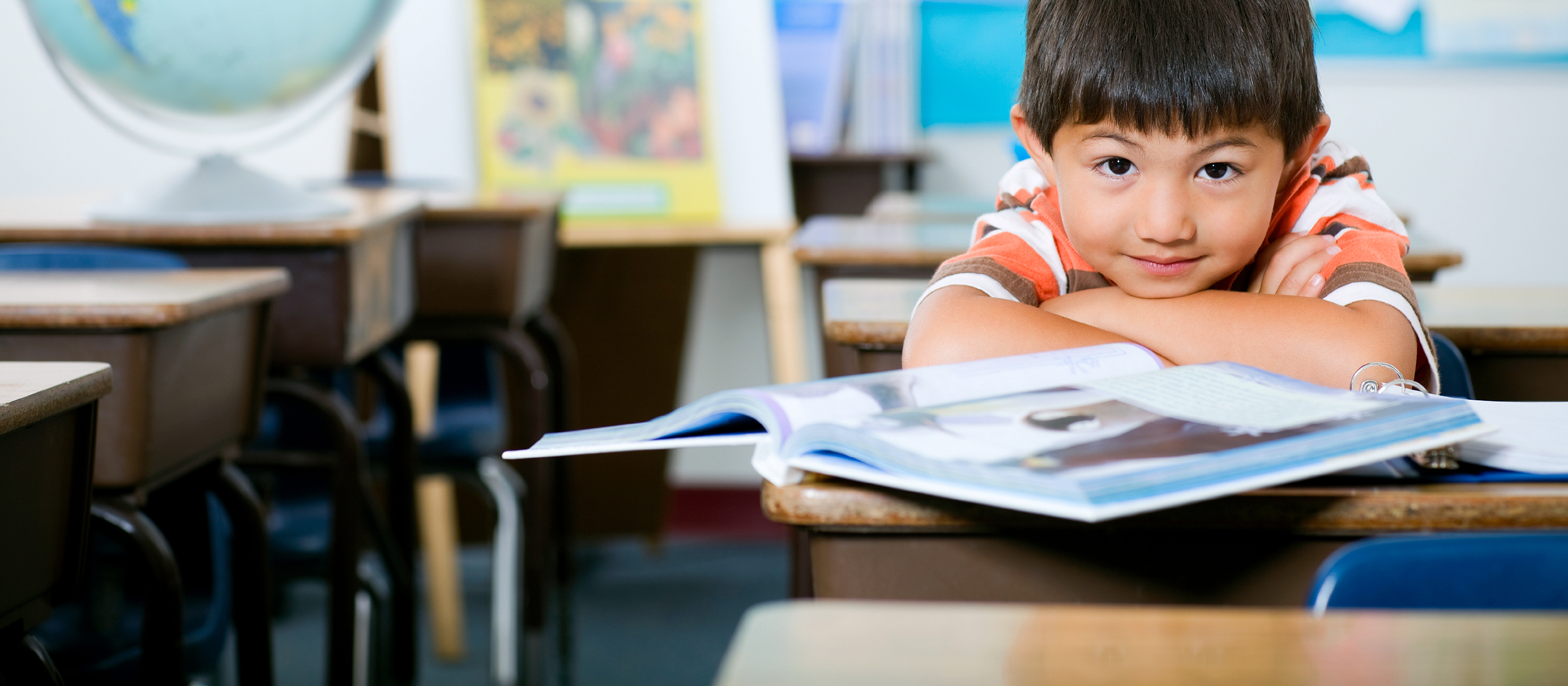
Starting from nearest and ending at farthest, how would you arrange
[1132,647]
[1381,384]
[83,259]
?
1. [1132,647]
2. [1381,384]
3. [83,259]

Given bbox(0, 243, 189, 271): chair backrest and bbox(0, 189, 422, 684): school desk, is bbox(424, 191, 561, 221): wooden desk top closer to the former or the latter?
bbox(0, 189, 422, 684): school desk

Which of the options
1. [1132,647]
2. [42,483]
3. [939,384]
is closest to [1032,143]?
[939,384]

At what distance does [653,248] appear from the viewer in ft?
9.78

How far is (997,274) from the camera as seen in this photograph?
86 centimetres

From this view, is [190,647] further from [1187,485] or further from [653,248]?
[653,248]

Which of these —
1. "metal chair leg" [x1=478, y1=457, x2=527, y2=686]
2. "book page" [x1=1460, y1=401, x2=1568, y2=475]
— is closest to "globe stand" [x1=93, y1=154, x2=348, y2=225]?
"metal chair leg" [x1=478, y1=457, x2=527, y2=686]

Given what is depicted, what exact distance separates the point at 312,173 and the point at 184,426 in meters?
2.04

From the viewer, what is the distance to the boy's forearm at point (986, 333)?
755 mm

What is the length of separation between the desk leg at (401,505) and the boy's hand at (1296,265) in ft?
4.40

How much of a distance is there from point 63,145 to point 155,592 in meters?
2.38

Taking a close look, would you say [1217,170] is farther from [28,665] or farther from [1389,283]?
[28,665]

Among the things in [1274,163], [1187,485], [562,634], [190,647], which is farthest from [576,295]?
[1187,485]

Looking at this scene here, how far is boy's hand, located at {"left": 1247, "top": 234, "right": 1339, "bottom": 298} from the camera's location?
0.85 m

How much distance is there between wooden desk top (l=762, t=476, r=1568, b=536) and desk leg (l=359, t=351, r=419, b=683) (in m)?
1.47
